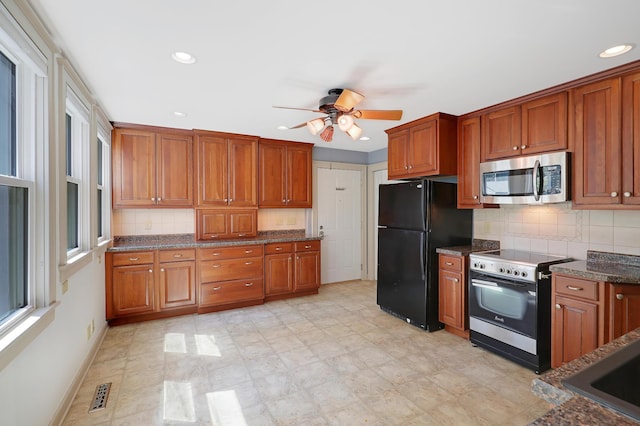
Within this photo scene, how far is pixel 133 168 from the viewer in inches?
150

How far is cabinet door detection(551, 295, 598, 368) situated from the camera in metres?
2.20

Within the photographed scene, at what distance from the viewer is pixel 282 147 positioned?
468cm

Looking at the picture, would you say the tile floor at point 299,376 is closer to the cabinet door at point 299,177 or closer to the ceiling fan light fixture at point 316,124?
the cabinet door at point 299,177

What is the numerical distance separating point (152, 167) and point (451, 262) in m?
3.78

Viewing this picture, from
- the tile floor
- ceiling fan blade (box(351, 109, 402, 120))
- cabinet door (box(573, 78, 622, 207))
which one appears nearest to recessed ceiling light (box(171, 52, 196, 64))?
ceiling fan blade (box(351, 109, 402, 120))

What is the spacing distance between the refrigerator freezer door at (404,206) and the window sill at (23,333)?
316cm

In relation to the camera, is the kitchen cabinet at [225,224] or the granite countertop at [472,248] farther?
the kitchen cabinet at [225,224]

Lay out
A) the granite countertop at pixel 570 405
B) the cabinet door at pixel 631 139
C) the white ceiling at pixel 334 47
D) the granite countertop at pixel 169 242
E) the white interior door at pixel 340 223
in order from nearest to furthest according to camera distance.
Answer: the granite countertop at pixel 570 405, the white ceiling at pixel 334 47, the cabinet door at pixel 631 139, the granite countertop at pixel 169 242, the white interior door at pixel 340 223

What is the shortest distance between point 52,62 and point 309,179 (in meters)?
3.42

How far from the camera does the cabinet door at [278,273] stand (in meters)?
4.34

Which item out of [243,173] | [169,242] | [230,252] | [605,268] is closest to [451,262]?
[605,268]

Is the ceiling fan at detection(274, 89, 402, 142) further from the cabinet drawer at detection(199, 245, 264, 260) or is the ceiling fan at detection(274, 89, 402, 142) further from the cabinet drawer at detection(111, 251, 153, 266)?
the cabinet drawer at detection(111, 251, 153, 266)

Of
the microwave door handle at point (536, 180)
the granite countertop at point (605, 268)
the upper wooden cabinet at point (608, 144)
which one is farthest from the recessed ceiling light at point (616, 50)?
the granite countertop at point (605, 268)

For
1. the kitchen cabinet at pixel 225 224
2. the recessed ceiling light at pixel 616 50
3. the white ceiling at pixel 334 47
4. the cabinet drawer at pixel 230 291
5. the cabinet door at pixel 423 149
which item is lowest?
the cabinet drawer at pixel 230 291
